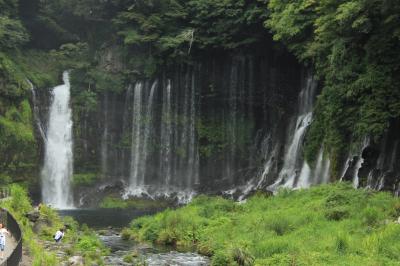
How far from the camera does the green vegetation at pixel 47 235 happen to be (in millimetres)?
18438

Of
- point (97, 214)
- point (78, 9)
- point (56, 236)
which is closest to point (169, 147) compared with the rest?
point (97, 214)

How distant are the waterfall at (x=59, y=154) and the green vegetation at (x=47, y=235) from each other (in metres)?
13.5

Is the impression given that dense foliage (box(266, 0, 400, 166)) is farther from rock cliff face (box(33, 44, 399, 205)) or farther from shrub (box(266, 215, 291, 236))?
rock cliff face (box(33, 44, 399, 205))

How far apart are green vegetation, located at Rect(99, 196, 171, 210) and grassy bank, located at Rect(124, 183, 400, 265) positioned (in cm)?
1134

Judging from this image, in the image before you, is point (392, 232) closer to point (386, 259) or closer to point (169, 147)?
point (386, 259)

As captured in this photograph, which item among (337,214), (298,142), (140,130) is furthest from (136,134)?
(337,214)

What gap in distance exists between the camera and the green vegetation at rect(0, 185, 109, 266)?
18438 millimetres

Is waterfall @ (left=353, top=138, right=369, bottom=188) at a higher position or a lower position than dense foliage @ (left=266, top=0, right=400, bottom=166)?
lower

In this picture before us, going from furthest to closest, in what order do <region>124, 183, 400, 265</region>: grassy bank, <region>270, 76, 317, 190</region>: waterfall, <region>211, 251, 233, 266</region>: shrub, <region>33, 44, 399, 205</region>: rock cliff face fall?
<region>33, 44, 399, 205</region>: rock cliff face → <region>270, 76, 317, 190</region>: waterfall → <region>211, 251, 233, 266</region>: shrub → <region>124, 183, 400, 265</region>: grassy bank

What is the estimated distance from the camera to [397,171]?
2875 cm

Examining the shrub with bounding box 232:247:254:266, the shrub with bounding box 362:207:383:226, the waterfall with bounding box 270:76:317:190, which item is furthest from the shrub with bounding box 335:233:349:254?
the waterfall with bounding box 270:76:317:190

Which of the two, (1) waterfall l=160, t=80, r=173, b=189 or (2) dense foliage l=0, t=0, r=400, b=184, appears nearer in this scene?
(2) dense foliage l=0, t=0, r=400, b=184

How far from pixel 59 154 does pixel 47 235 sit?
19.7 metres

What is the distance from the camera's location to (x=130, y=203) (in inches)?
1652
